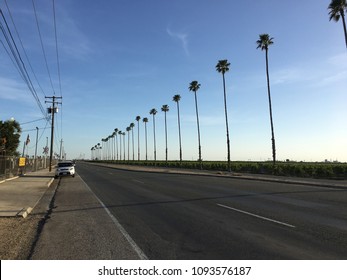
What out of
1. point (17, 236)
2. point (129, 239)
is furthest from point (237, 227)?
point (17, 236)

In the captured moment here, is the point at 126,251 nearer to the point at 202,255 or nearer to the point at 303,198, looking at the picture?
the point at 202,255

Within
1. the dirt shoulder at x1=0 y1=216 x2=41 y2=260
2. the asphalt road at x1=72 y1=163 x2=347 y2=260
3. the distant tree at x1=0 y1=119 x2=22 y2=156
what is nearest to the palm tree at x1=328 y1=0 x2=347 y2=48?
the asphalt road at x1=72 y1=163 x2=347 y2=260

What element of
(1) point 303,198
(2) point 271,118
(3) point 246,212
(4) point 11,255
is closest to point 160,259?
(4) point 11,255

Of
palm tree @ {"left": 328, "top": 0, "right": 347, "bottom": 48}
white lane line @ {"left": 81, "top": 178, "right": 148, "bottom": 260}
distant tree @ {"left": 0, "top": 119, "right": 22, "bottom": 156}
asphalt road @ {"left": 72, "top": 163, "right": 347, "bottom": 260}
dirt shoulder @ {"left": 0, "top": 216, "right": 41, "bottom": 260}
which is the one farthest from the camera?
distant tree @ {"left": 0, "top": 119, "right": 22, "bottom": 156}

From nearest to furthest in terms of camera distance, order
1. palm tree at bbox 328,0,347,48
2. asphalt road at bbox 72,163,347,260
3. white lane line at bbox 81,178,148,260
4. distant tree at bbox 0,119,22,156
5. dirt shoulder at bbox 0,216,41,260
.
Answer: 1. white lane line at bbox 81,178,148,260
2. asphalt road at bbox 72,163,347,260
3. dirt shoulder at bbox 0,216,41,260
4. palm tree at bbox 328,0,347,48
5. distant tree at bbox 0,119,22,156

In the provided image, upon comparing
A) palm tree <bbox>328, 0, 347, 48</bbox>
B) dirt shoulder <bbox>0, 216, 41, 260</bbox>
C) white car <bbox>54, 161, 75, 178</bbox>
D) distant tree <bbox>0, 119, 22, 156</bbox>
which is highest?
palm tree <bbox>328, 0, 347, 48</bbox>

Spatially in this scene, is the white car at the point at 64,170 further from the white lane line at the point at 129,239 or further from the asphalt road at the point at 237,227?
the white lane line at the point at 129,239

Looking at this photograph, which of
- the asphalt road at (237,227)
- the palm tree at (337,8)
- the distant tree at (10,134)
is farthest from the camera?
the distant tree at (10,134)

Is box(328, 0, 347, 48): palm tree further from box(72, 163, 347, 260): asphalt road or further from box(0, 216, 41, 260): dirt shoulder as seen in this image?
box(0, 216, 41, 260): dirt shoulder

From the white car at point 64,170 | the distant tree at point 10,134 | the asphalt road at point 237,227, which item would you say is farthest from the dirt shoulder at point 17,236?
the distant tree at point 10,134

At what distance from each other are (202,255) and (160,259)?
2.63 ft

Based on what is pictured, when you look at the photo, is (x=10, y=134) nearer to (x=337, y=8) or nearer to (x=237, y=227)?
(x=337, y=8)

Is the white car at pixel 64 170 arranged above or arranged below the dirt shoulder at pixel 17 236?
above

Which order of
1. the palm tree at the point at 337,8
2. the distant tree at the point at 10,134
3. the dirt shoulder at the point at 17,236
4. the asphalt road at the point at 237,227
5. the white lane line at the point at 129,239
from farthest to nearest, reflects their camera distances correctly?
1. the distant tree at the point at 10,134
2. the palm tree at the point at 337,8
3. the dirt shoulder at the point at 17,236
4. the asphalt road at the point at 237,227
5. the white lane line at the point at 129,239
